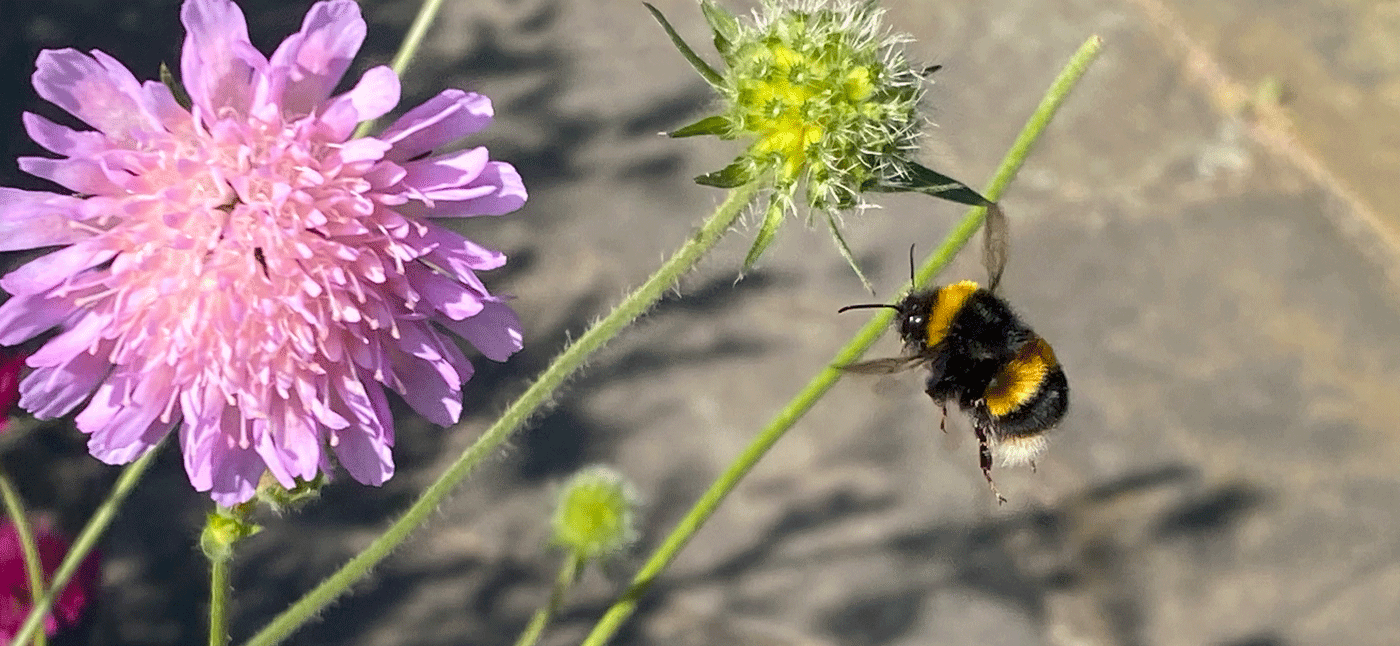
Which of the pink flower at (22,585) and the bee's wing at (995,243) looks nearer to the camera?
the bee's wing at (995,243)

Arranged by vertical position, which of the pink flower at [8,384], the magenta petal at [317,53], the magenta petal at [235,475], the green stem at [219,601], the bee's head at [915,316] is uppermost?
the bee's head at [915,316]

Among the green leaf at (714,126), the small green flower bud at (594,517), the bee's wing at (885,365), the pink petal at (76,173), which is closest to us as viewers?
the pink petal at (76,173)

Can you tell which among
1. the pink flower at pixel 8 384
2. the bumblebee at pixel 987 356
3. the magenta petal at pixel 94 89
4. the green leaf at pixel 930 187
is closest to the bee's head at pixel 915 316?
the bumblebee at pixel 987 356

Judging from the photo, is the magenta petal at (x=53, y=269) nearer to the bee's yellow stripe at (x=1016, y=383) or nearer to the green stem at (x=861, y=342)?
the green stem at (x=861, y=342)

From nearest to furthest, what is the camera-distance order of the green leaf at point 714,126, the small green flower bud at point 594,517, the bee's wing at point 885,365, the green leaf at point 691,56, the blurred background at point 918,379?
the green leaf at point 691,56 < the green leaf at point 714,126 < the bee's wing at point 885,365 < the small green flower bud at point 594,517 < the blurred background at point 918,379

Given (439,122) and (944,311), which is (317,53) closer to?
(439,122)

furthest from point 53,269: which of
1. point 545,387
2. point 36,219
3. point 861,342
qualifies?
point 861,342

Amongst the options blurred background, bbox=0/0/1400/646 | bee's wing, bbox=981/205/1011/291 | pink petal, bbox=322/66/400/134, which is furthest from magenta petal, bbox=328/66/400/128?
blurred background, bbox=0/0/1400/646
